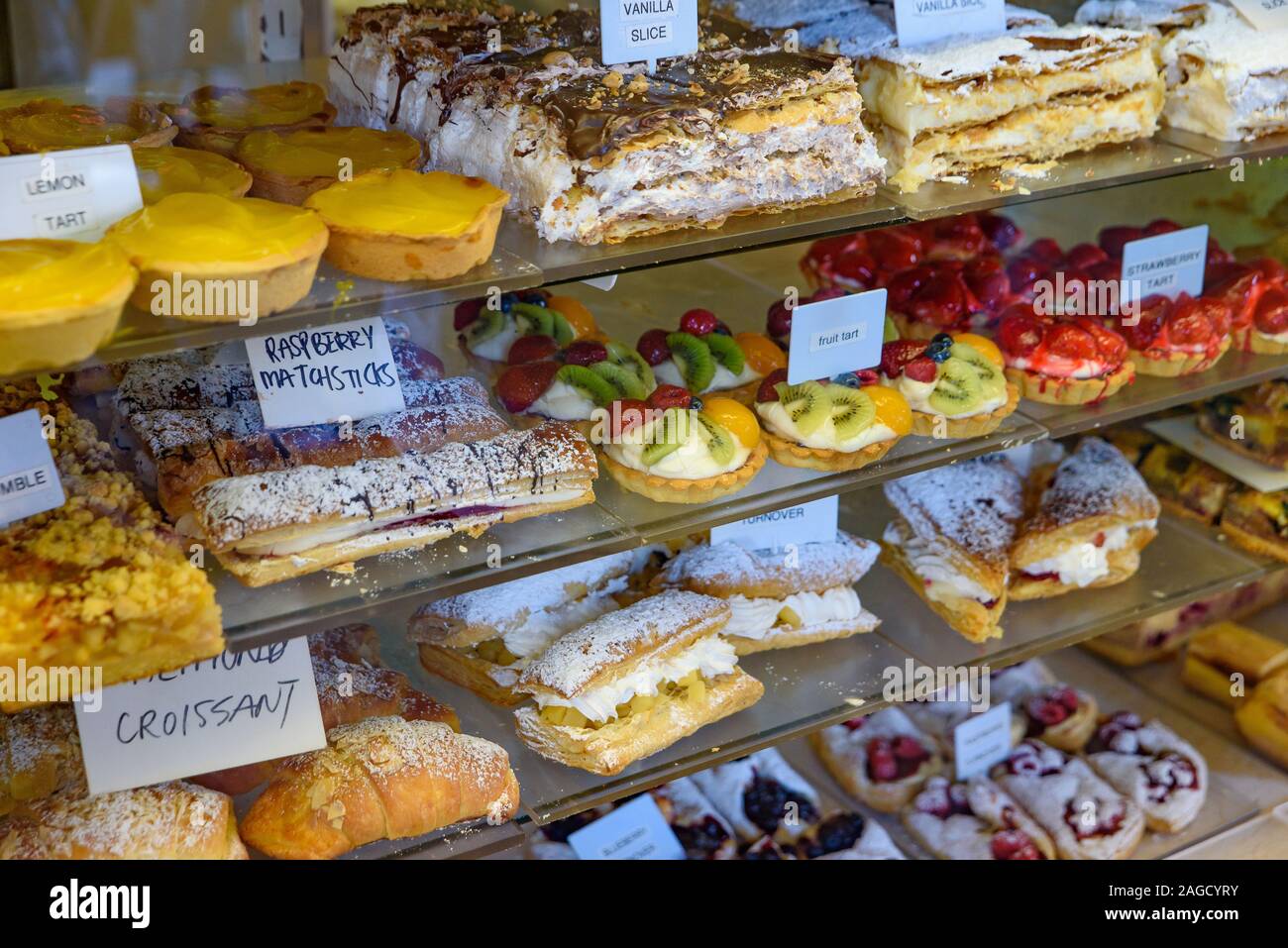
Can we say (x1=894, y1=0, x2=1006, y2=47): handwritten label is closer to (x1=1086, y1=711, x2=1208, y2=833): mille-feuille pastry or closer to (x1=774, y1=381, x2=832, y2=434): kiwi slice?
(x1=774, y1=381, x2=832, y2=434): kiwi slice

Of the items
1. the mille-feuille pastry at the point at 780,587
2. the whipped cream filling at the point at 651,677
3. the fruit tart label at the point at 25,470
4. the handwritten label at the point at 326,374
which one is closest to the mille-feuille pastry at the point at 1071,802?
the mille-feuille pastry at the point at 780,587

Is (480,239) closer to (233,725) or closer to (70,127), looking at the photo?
(70,127)

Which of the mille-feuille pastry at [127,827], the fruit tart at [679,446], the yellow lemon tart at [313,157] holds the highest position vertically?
the yellow lemon tart at [313,157]

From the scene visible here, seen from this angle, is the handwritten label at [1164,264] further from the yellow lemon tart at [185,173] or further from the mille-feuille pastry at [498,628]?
the yellow lemon tart at [185,173]

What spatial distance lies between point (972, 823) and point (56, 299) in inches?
97.2

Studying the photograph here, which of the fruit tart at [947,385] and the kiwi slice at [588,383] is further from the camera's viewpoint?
the fruit tart at [947,385]

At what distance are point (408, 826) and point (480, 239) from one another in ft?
3.29

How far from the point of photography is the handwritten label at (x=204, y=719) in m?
2.16

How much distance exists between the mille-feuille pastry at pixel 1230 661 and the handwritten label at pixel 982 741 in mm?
681

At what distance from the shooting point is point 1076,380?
2926 mm

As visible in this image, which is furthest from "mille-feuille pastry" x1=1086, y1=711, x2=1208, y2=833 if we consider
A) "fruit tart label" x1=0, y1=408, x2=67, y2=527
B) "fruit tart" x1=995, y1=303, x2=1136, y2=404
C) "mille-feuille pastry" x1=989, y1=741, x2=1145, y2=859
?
"fruit tart label" x1=0, y1=408, x2=67, y2=527

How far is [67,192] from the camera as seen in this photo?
1.87 meters

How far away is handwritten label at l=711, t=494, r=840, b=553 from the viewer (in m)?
2.95
